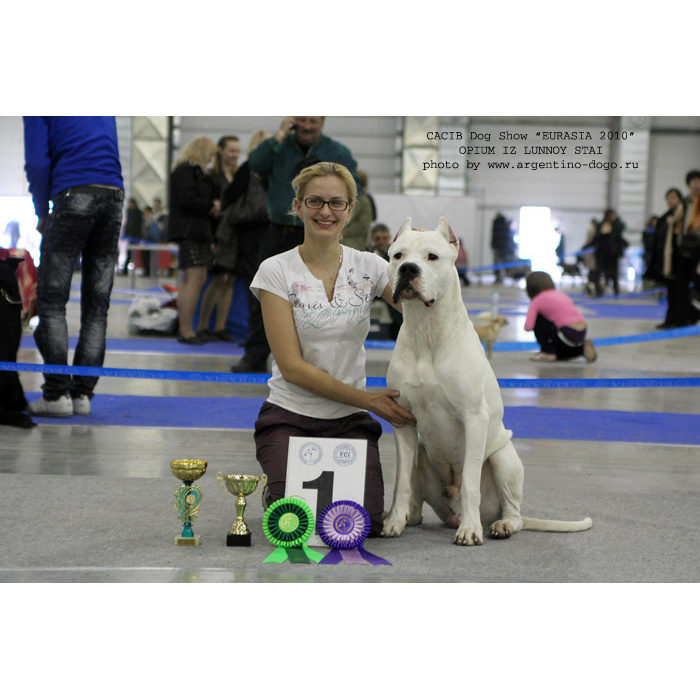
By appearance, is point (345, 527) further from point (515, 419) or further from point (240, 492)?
point (515, 419)

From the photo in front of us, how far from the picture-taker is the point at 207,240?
7824 mm

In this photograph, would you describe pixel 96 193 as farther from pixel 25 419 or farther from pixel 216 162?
pixel 216 162

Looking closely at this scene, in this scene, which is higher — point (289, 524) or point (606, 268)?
point (606, 268)

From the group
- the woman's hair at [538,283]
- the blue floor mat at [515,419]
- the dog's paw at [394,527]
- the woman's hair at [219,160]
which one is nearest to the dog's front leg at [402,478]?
the dog's paw at [394,527]

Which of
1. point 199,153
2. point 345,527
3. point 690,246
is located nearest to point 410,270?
point 345,527

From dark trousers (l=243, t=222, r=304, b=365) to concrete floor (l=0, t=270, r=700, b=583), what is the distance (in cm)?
96

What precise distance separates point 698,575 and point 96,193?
3.47m

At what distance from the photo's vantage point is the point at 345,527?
2.76 m

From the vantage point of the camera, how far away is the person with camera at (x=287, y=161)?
544 centimetres

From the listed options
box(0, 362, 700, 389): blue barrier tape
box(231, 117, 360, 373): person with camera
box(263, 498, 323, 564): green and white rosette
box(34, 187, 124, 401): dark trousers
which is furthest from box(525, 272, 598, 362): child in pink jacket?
box(263, 498, 323, 564): green and white rosette

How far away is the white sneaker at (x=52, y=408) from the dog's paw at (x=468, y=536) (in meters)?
2.84

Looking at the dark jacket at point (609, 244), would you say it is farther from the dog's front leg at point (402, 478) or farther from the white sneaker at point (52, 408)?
the dog's front leg at point (402, 478)

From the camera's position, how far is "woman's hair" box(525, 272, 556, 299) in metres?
8.01

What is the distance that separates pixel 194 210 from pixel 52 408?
3.24 metres
